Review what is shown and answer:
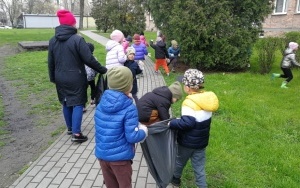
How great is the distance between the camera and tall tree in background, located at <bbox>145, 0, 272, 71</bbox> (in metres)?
9.98

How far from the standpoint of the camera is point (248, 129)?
5.51 metres

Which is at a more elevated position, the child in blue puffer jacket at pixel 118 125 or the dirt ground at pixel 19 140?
the child in blue puffer jacket at pixel 118 125

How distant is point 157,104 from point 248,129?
275 cm

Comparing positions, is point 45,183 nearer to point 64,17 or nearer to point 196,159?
point 196,159

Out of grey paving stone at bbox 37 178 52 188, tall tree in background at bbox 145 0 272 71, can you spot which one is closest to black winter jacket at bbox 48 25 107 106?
grey paving stone at bbox 37 178 52 188

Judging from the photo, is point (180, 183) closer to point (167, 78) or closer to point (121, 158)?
point (121, 158)

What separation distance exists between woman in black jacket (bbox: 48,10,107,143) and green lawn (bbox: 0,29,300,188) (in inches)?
77.8

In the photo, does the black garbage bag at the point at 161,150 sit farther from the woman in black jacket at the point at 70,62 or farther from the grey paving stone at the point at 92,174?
the woman in black jacket at the point at 70,62

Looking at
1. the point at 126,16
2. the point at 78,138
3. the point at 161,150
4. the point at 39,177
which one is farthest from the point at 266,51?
the point at 126,16

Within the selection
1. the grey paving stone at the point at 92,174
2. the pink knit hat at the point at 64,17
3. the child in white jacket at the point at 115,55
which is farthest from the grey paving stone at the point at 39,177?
the child in white jacket at the point at 115,55

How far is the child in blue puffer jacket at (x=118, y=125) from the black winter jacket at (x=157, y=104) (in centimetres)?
63

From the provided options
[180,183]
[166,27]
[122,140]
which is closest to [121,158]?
[122,140]

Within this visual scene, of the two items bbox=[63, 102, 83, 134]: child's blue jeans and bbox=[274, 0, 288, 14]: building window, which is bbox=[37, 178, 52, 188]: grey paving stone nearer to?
bbox=[63, 102, 83, 134]: child's blue jeans

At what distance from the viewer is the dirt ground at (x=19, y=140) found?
4197mm
